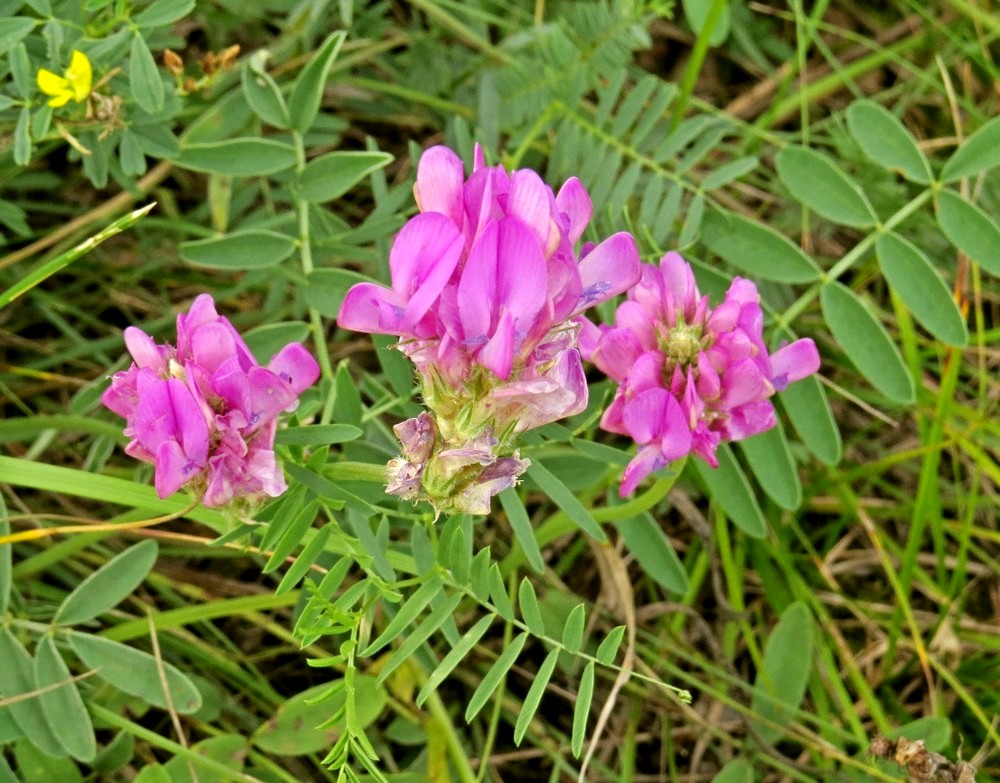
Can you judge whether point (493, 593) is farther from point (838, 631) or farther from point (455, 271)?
point (838, 631)

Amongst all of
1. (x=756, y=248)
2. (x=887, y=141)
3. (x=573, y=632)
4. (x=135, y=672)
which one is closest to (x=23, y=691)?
(x=135, y=672)

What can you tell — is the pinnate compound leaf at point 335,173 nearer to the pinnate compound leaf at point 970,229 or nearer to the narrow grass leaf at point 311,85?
the narrow grass leaf at point 311,85

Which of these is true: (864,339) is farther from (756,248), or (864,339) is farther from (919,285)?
(756,248)

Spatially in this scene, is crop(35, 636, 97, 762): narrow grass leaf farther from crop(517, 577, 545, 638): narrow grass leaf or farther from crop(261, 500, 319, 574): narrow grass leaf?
crop(517, 577, 545, 638): narrow grass leaf

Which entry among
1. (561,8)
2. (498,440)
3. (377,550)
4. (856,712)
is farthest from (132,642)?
(561,8)

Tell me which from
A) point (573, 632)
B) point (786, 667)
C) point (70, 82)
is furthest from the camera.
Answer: point (786, 667)

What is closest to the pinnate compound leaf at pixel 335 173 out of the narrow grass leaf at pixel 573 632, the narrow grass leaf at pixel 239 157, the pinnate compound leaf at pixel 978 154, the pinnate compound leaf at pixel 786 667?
the narrow grass leaf at pixel 239 157

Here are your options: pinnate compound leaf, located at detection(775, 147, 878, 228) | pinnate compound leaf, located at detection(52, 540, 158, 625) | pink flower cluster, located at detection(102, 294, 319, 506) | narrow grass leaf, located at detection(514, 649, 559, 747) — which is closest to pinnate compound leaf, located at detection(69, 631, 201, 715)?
pinnate compound leaf, located at detection(52, 540, 158, 625)
